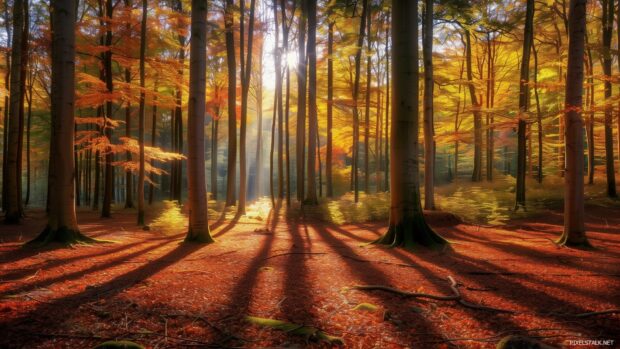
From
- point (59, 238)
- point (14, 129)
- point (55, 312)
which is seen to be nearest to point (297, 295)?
point (55, 312)

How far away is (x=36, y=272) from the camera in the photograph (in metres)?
4.36

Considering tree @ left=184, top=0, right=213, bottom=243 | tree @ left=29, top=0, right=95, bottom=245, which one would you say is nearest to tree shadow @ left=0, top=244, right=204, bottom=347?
tree @ left=184, top=0, right=213, bottom=243

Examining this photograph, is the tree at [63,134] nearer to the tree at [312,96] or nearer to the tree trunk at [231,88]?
the tree trunk at [231,88]

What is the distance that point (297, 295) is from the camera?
383 cm

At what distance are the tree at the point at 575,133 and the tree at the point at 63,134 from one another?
9.87 m

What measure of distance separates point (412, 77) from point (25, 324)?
6.83 meters

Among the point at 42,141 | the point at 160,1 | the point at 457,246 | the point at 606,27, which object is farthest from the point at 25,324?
the point at 42,141

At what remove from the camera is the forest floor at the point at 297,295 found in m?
2.82

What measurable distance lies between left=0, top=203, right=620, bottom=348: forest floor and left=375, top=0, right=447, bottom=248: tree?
558mm

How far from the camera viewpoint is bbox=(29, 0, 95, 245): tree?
6539mm

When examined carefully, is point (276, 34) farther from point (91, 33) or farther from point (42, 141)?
point (42, 141)

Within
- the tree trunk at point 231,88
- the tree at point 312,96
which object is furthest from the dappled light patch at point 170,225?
the tree at point 312,96

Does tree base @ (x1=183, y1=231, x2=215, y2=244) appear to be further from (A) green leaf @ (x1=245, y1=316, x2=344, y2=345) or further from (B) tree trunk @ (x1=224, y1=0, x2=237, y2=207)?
(B) tree trunk @ (x1=224, y1=0, x2=237, y2=207)

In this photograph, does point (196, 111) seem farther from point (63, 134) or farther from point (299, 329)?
point (299, 329)
